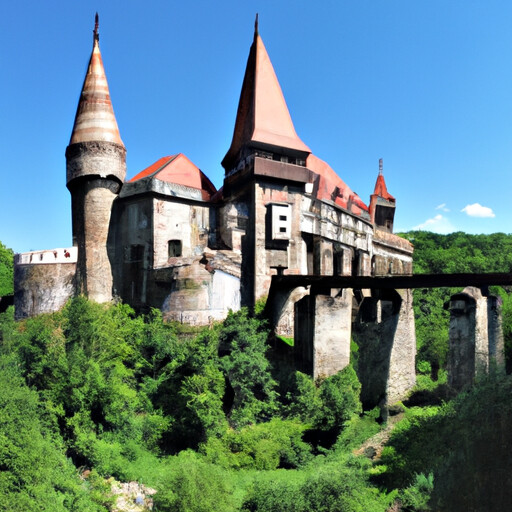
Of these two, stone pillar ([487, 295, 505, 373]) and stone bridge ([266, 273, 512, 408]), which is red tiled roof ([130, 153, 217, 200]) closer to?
stone bridge ([266, 273, 512, 408])

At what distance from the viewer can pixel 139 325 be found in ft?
73.4

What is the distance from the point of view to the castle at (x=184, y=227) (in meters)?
23.0

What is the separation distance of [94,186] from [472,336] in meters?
16.0

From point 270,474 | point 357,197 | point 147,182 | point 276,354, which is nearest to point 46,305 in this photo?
point 147,182

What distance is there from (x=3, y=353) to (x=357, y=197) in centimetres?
2182

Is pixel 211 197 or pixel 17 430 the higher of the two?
pixel 211 197

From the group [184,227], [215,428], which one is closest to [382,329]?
[215,428]

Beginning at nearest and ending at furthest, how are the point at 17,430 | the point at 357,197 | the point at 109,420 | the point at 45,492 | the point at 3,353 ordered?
the point at 45,492, the point at 17,430, the point at 109,420, the point at 3,353, the point at 357,197

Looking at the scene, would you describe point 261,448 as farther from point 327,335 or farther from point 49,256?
Answer: point 49,256

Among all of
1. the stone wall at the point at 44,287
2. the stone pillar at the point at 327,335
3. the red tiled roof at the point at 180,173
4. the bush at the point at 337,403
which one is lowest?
the bush at the point at 337,403

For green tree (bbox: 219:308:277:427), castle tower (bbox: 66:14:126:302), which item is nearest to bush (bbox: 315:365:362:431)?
green tree (bbox: 219:308:277:427)

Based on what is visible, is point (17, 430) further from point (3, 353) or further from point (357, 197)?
point (357, 197)

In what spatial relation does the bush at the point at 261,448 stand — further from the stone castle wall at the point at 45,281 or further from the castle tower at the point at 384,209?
the castle tower at the point at 384,209

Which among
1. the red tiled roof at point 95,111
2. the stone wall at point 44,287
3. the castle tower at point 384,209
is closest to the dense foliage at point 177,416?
the stone wall at point 44,287
